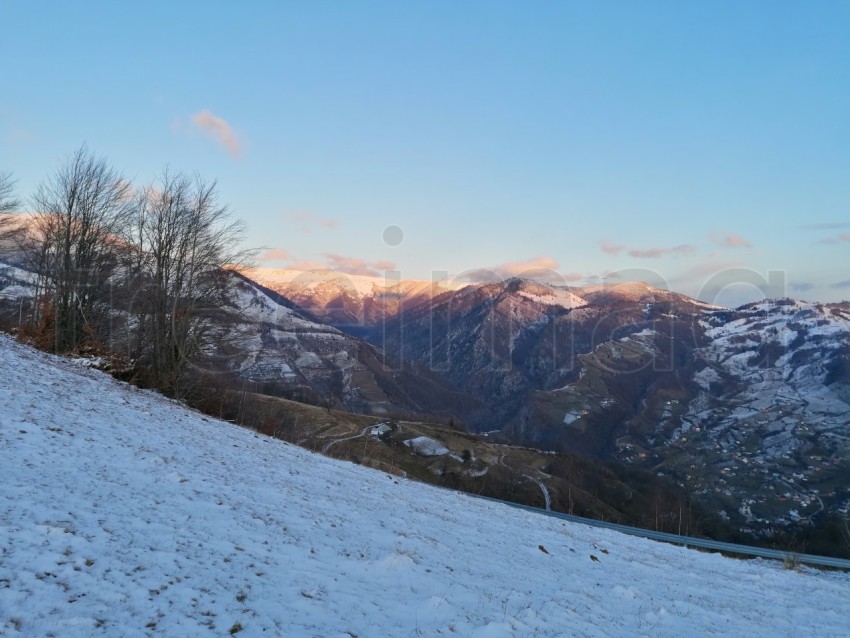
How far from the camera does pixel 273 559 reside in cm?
1053

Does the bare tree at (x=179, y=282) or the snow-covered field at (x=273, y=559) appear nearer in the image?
the snow-covered field at (x=273, y=559)

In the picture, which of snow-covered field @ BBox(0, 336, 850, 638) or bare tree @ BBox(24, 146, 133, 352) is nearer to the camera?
snow-covered field @ BBox(0, 336, 850, 638)

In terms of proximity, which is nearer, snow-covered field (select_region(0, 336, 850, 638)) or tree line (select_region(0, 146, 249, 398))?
snow-covered field (select_region(0, 336, 850, 638))

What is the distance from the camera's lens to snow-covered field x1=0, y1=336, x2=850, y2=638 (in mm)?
7871

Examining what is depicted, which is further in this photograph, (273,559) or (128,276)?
(128,276)

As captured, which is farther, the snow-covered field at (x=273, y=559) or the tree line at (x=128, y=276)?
the tree line at (x=128, y=276)

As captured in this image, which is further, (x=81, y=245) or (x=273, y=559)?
(x=81, y=245)

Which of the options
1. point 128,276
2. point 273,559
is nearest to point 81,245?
point 128,276

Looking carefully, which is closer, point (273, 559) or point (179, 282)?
point (273, 559)

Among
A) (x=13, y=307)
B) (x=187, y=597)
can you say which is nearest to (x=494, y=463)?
(x=13, y=307)

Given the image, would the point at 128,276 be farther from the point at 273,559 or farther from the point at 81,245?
the point at 273,559

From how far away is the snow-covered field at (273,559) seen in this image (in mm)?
7871

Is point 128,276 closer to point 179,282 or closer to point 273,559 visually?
point 179,282

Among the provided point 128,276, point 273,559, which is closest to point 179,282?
point 128,276
